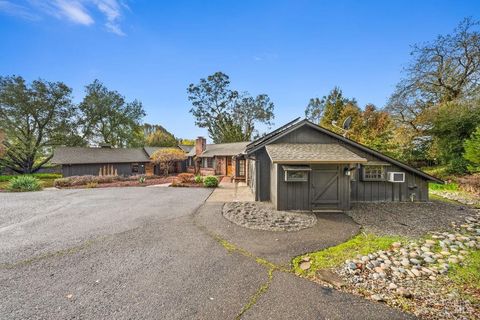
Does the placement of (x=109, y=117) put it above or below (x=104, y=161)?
above

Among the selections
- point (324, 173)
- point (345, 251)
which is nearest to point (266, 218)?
point (345, 251)

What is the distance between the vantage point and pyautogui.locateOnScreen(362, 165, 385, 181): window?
31.0 ft

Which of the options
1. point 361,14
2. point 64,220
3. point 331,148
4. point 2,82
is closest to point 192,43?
point 361,14

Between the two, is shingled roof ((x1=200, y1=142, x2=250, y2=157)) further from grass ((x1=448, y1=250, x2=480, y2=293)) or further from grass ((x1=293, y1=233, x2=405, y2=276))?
grass ((x1=448, y1=250, x2=480, y2=293))

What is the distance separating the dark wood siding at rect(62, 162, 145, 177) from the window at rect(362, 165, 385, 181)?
2435 cm

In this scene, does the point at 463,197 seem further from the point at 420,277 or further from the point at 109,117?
the point at 109,117

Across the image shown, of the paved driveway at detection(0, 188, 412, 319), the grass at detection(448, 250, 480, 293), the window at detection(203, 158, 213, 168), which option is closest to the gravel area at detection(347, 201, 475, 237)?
the grass at detection(448, 250, 480, 293)

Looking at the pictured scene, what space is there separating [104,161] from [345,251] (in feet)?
82.8

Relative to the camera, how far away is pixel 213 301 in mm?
3172

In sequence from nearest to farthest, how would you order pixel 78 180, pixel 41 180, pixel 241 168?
pixel 78 180
pixel 241 168
pixel 41 180

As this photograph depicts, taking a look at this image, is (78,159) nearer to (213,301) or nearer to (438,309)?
(213,301)

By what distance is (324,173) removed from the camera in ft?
27.6

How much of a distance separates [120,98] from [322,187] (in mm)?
33595

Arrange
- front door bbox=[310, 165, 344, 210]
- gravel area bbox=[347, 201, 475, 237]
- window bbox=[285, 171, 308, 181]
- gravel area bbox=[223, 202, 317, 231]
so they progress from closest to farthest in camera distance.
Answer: gravel area bbox=[347, 201, 475, 237] → gravel area bbox=[223, 202, 317, 231] → window bbox=[285, 171, 308, 181] → front door bbox=[310, 165, 344, 210]
